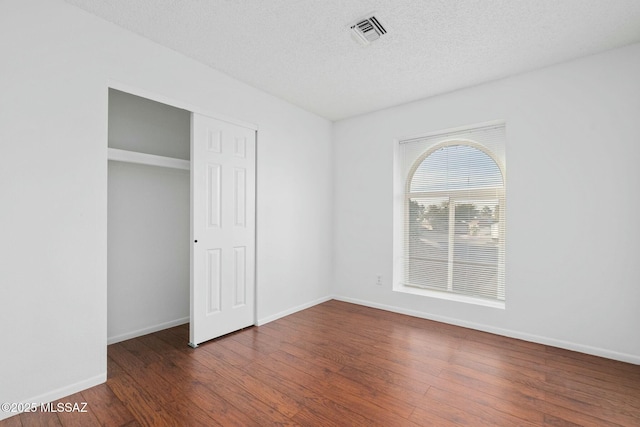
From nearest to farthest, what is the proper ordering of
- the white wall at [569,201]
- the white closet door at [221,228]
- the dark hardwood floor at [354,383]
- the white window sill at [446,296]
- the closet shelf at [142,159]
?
the dark hardwood floor at [354,383]
the white wall at [569,201]
the closet shelf at [142,159]
the white closet door at [221,228]
the white window sill at [446,296]

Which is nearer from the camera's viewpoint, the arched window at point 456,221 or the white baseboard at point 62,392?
the white baseboard at point 62,392

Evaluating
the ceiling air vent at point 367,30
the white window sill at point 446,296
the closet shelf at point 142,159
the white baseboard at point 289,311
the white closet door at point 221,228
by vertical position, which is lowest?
the white baseboard at point 289,311

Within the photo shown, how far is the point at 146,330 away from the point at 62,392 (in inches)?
44.7

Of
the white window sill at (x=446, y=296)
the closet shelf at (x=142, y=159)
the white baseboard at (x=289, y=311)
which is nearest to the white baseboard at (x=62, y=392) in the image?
the white baseboard at (x=289, y=311)

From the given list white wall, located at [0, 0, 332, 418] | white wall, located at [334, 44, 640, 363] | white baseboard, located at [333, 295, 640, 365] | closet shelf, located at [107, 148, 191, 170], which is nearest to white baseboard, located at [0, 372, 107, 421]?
white wall, located at [0, 0, 332, 418]

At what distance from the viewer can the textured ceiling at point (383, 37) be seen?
82.2 inches

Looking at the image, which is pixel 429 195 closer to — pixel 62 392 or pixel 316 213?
pixel 316 213

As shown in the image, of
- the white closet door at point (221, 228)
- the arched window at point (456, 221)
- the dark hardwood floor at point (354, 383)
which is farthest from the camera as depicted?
the arched window at point (456, 221)

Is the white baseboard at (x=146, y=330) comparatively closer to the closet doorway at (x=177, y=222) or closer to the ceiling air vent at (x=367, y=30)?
the closet doorway at (x=177, y=222)

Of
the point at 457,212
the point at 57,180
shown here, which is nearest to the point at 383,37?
the point at 457,212

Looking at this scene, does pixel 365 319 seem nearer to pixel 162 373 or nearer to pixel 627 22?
pixel 162 373

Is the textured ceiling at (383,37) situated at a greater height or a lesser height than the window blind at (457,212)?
greater

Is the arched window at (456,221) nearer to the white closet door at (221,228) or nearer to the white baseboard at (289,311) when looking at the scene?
the white baseboard at (289,311)

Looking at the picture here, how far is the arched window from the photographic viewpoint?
3.37 m
